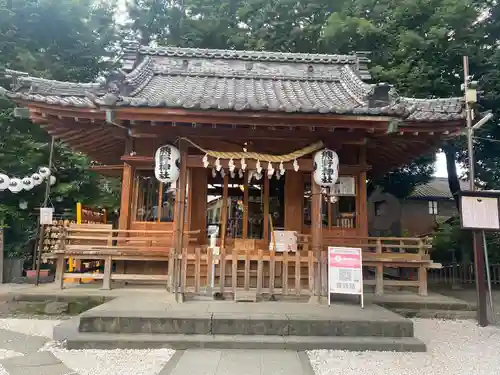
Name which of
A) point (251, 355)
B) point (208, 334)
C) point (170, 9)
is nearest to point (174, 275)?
point (208, 334)

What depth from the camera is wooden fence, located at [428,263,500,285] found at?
14109 millimetres

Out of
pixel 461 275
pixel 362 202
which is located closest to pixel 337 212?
pixel 362 202

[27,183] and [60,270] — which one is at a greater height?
[27,183]

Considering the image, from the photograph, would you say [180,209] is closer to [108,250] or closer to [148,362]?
[108,250]

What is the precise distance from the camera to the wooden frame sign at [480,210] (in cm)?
705

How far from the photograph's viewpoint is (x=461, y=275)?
47.3ft

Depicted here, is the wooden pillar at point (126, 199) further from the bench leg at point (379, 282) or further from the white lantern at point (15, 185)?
the white lantern at point (15, 185)

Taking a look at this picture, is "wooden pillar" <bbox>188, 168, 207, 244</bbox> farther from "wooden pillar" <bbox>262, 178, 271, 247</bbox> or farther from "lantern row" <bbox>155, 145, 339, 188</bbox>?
"lantern row" <bbox>155, 145, 339, 188</bbox>

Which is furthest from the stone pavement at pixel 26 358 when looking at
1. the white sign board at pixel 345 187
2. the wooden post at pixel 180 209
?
the white sign board at pixel 345 187

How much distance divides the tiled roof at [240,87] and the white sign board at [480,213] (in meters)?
1.65

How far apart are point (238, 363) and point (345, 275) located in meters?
2.65

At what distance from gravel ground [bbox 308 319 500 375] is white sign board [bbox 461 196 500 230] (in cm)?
195

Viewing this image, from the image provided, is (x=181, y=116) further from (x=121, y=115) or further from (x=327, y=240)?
(x=327, y=240)

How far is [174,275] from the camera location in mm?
6926
